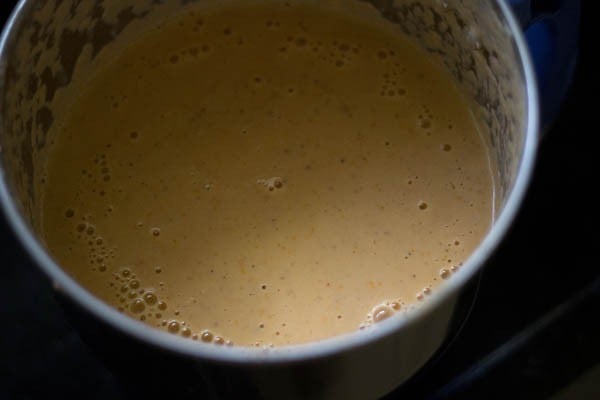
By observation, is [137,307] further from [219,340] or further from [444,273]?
[444,273]

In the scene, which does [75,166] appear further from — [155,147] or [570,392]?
[570,392]

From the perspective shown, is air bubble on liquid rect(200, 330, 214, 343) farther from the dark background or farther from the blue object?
the blue object

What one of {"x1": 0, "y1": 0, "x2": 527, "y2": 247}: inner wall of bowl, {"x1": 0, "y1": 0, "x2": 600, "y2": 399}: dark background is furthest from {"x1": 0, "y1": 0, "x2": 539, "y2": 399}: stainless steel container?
{"x1": 0, "y1": 0, "x2": 600, "y2": 399}: dark background

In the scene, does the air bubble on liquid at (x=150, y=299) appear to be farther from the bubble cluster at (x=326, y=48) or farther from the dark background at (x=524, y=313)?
the bubble cluster at (x=326, y=48)

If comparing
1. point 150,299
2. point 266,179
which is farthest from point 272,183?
point 150,299

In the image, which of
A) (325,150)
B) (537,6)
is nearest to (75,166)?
(325,150)
